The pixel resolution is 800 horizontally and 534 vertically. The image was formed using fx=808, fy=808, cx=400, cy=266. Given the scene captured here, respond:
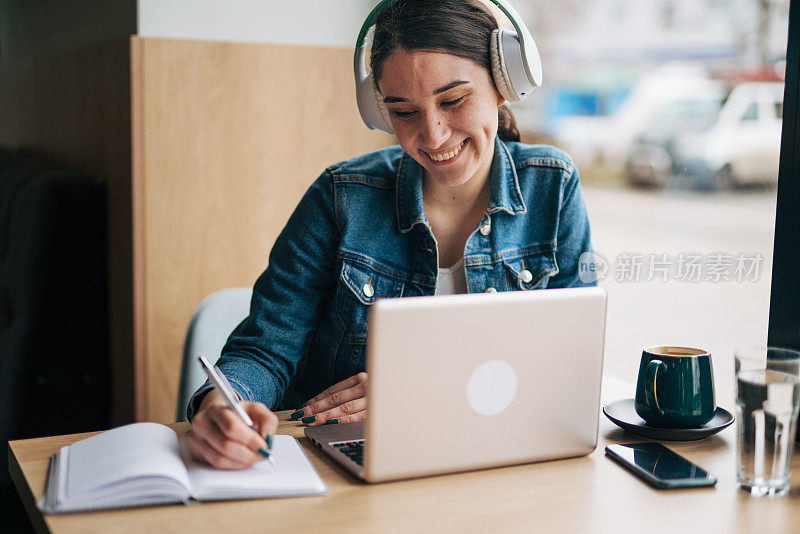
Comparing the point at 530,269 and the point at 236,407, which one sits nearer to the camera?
the point at 236,407

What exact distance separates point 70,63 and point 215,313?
1292 mm

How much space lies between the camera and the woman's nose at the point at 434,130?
3.88ft

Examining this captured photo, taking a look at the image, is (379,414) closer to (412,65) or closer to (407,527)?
(407,527)

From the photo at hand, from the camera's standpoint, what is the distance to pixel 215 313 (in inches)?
59.4

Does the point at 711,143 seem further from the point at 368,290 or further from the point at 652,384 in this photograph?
the point at 652,384

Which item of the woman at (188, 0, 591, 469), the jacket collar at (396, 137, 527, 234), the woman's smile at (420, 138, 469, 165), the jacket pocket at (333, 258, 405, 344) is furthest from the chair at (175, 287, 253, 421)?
the woman's smile at (420, 138, 469, 165)

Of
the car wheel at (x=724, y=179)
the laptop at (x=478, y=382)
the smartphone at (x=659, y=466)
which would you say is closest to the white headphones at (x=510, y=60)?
the laptop at (x=478, y=382)

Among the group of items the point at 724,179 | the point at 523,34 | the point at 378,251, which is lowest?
the point at 378,251

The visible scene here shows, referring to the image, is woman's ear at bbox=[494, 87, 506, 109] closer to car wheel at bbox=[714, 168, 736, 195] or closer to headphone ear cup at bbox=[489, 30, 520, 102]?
headphone ear cup at bbox=[489, 30, 520, 102]

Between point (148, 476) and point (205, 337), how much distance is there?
0.73m

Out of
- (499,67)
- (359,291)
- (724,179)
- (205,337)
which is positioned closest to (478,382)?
(359,291)

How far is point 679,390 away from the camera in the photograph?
3.22 feet

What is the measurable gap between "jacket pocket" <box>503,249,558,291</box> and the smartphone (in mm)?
378

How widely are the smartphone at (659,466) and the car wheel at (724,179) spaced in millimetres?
2504
